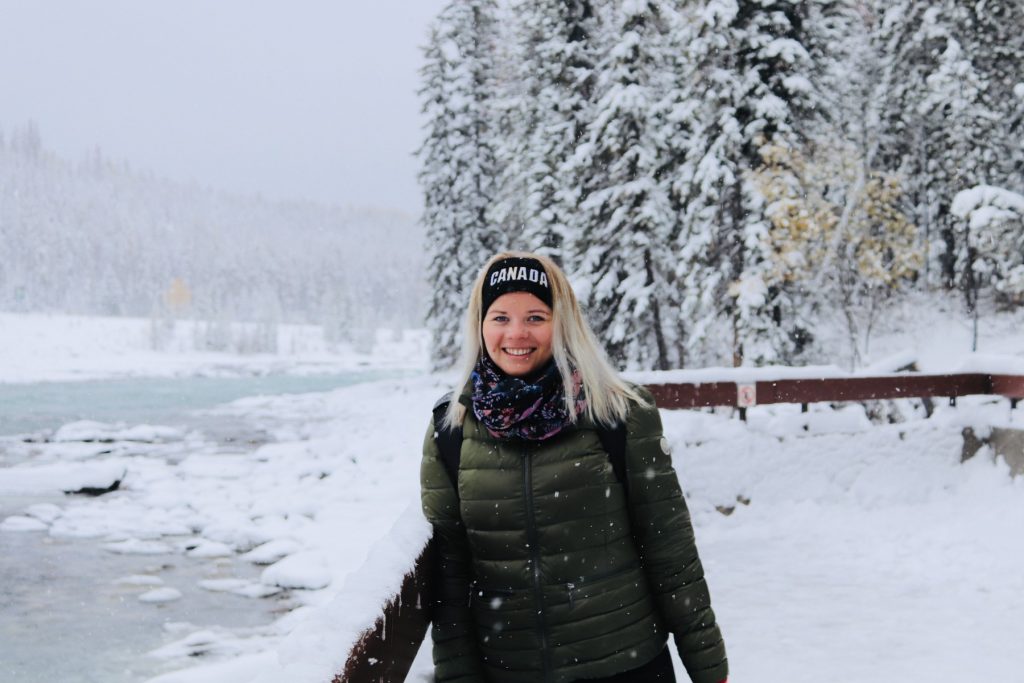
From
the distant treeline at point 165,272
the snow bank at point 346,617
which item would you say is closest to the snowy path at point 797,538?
the snow bank at point 346,617

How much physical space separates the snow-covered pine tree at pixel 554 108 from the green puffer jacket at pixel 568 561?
66.1 ft

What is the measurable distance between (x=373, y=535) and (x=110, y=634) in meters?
3.38

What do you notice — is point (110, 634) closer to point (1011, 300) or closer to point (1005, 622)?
point (1005, 622)

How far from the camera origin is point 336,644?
195 cm

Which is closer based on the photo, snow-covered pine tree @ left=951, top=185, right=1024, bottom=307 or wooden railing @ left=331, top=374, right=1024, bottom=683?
wooden railing @ left=331, top=374, right=1024, bottom=683

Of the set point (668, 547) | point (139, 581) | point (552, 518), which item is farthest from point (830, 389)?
point (139, 581)

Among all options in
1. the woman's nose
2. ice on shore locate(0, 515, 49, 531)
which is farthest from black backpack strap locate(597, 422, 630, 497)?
ice on shore locate(0, 515, 49, 531)

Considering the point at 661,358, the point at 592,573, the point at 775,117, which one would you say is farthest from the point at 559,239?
the point at 592,573

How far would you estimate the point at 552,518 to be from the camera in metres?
2.41

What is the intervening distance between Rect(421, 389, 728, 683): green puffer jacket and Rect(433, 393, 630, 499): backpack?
0.8 inches

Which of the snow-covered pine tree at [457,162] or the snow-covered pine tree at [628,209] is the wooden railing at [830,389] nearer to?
the snow-covered pine tree at [628,209]

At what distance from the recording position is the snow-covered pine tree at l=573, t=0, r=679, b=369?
67.0 feet

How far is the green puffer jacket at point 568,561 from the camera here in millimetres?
2422

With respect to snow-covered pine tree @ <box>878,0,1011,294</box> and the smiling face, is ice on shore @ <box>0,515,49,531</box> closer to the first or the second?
the smiling face
